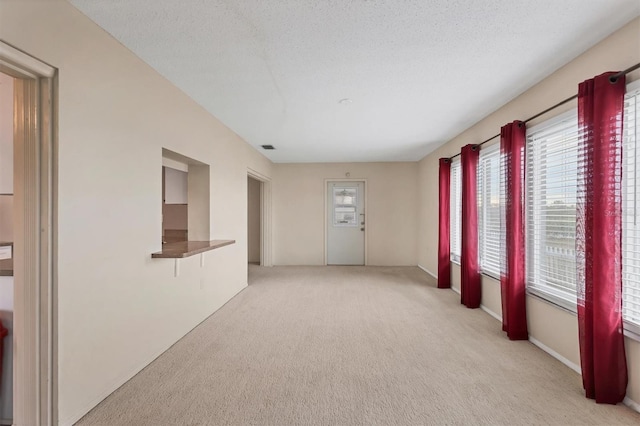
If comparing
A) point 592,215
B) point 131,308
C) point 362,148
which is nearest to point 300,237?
point 362,148

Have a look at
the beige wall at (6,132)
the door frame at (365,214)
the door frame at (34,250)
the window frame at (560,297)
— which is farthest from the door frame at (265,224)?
the door frame at (34,250)

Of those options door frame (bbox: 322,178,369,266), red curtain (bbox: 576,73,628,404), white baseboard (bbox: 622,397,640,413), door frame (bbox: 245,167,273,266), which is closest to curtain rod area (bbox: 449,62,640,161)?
red curtain (bbox: 576,73,628,404)

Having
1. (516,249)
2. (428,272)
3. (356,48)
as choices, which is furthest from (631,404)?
(428,272)

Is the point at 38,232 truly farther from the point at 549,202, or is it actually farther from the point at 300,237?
the point at 300,237

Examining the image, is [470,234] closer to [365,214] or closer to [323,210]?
[365,214]

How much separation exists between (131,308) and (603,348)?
126 inches

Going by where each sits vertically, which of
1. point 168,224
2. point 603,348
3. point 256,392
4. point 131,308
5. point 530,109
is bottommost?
point 256,392

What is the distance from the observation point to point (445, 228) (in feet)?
17.1

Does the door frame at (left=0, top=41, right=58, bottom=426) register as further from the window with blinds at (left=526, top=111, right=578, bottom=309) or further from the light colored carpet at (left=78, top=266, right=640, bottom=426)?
the window with blinds at (left=526, top=111, right=578, bottom=309)

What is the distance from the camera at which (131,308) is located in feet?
7.58

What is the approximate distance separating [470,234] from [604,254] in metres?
2.12

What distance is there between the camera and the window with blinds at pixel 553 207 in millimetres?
2553

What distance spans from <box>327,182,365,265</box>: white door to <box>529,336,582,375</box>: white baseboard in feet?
15.0

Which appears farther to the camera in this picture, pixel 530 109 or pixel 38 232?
pixel 530 109
